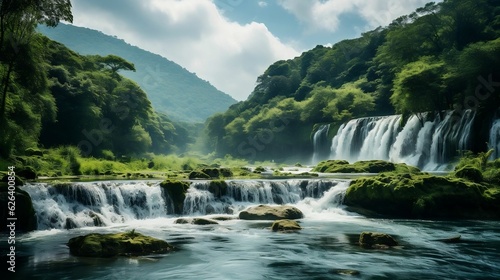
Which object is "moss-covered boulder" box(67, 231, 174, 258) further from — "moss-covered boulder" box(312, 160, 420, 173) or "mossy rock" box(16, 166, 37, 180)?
"moss-covered boulder" box(312, 160, 420, 173)

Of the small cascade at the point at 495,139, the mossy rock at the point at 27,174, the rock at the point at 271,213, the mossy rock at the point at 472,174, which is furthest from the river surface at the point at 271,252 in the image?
the small cascade at the point at 495,139

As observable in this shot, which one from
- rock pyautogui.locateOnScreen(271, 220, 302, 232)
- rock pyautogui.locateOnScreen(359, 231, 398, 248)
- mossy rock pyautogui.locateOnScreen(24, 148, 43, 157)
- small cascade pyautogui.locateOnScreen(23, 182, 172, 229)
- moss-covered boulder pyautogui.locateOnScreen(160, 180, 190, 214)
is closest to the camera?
rock pyautogui.locateOnScreen(359, 231, 398, 248)

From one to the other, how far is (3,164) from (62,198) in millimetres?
9883

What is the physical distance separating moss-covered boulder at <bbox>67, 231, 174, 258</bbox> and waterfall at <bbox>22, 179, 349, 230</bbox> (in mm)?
6470

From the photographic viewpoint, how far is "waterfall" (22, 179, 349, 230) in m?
18.7

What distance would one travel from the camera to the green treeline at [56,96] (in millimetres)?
24828

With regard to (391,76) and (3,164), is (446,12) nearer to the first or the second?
(391,76)

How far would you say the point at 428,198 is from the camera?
63.7 feet

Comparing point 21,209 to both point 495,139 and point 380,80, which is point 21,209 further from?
point 380,80

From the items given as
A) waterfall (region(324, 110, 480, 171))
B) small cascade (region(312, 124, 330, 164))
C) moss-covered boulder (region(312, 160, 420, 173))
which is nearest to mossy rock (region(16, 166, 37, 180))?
moss-covered boulder (region(312, 160, 420, 173))

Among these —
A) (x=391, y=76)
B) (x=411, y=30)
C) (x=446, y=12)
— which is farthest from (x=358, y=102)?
(x=446, y=12)

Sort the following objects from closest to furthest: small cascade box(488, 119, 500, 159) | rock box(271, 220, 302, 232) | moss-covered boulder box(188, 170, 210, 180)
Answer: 1. rock box(271, 220, 302, 232)
2. moss-covered boulder box(188, 170, 210, 180)
3. small cascade box(488, 119, 500, 159)

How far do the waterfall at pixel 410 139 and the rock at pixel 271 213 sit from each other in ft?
74.8

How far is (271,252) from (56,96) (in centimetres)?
3921
